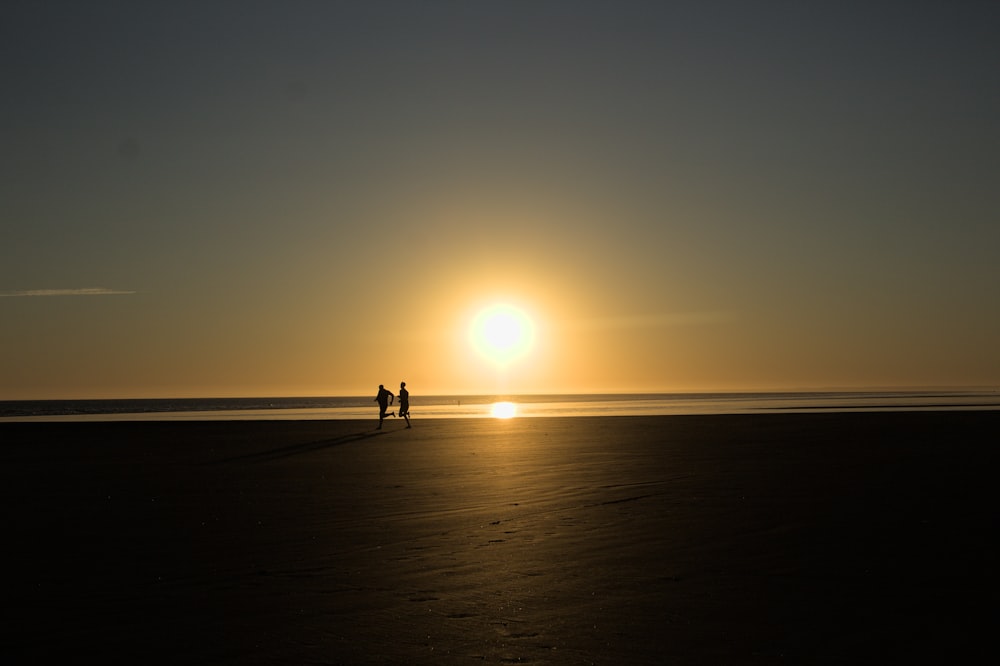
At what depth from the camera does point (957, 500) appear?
14.9 metres

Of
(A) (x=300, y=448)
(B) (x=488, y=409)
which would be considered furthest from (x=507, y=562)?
(B) (x=488, y=409)

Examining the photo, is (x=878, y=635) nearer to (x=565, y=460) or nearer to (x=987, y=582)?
(x=987, y=582)

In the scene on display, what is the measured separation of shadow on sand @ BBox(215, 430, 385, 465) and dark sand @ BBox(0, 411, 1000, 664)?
102 inches

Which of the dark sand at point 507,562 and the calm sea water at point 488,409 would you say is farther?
the calm sea water at point 488,409

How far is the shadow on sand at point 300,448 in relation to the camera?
84.1ft

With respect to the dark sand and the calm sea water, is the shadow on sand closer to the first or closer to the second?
the dark sand

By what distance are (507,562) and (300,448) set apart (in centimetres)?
1983

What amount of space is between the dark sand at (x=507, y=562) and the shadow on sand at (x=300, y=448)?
2.59 metres

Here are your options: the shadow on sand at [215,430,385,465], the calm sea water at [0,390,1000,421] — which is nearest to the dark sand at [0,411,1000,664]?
the shadow on sand at [215,430,385,465]

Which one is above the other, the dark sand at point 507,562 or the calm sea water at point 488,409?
the calm sea water at point 488,409

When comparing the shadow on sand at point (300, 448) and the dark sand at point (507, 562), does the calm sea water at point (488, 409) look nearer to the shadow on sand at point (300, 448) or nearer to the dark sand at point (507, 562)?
the shadow on sand at point (300, 448)

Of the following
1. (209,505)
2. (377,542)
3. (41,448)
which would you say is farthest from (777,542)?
(41,448)

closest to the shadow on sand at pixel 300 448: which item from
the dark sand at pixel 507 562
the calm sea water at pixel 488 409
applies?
the dark sand at pixel 507 562

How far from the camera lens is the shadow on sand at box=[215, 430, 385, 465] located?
84.1 feet
